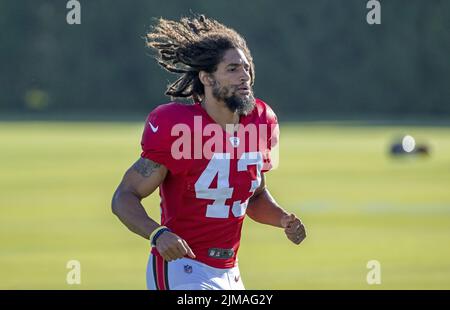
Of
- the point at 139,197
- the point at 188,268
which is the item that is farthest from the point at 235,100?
the point at 188,268

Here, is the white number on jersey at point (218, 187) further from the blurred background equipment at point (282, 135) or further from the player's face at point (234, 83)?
the blurred background equipment at point (282, 135)

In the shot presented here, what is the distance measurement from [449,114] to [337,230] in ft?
149

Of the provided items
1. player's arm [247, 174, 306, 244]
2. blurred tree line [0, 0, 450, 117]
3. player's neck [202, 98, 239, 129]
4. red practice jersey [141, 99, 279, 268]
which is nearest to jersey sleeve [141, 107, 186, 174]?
red practice jersey [141, 99, 279, 268]

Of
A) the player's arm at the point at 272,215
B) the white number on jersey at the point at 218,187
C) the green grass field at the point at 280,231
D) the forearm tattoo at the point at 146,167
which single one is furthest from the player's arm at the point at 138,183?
the green grass field at the point at 280,231

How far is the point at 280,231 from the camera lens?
672 inches

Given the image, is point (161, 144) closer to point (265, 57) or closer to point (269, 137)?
point (269, 137)

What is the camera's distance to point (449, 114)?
61.4m

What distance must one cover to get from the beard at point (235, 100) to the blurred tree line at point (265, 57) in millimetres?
53074

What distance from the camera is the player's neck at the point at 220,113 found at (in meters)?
6.86

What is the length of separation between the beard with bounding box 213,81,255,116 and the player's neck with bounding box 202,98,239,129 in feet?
0.14

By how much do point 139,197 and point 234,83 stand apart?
812 millimetres

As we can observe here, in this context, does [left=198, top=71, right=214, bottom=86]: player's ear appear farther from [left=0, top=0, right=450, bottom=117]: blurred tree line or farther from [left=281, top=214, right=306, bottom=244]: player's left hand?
[left=0, top=0, right=450, bottom=117]: blurred tree line
